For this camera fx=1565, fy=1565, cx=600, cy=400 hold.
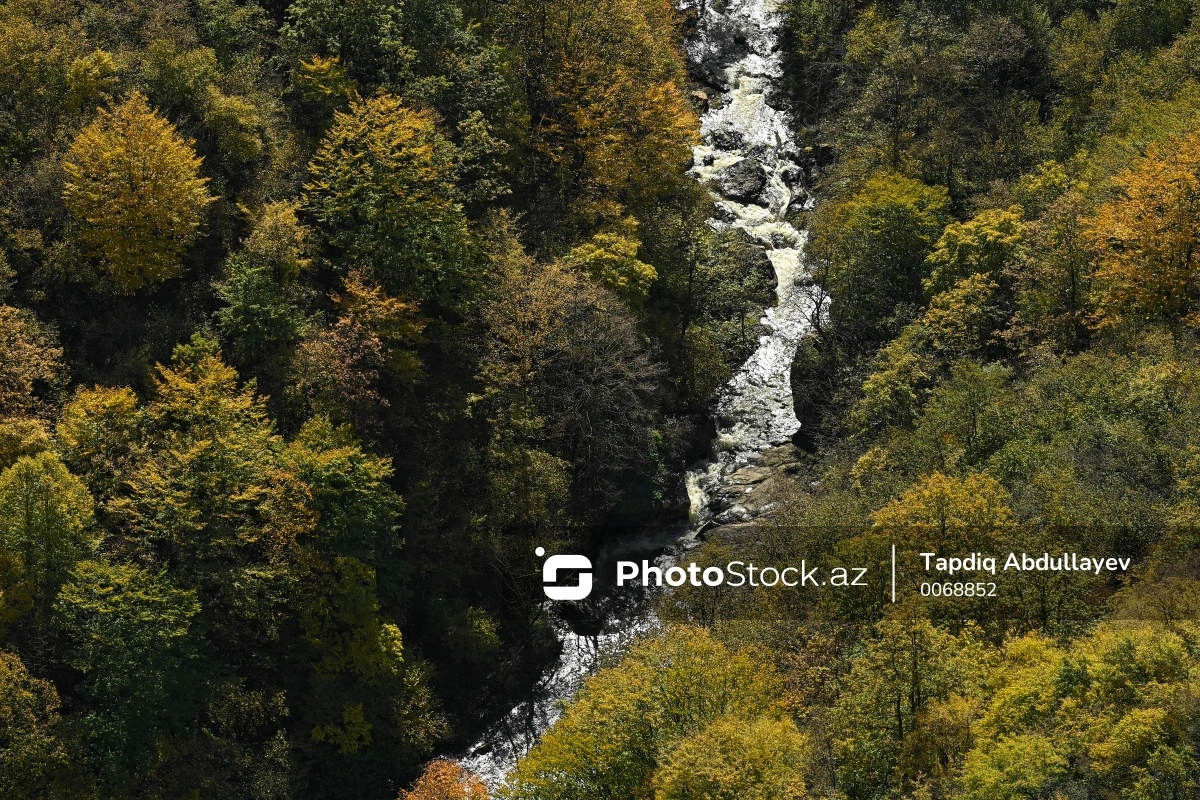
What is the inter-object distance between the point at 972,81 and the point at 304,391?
48.3 metres

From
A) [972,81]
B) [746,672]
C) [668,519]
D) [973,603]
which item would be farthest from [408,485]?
[972,81]

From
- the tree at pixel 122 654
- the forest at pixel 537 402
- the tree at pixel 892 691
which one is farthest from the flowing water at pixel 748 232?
A: the tree at pixel 892 691

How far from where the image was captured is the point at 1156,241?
253ft

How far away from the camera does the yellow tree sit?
76.7 m

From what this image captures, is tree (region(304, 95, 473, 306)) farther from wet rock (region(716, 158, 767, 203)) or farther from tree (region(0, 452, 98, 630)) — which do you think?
wet rock (region(716, 158, 767, 203))

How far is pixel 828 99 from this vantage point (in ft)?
361

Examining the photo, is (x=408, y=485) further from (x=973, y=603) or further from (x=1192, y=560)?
(x=1192, y=560)

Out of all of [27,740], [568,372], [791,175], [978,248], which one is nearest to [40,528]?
[27,740]

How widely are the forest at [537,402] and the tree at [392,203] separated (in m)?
0.22

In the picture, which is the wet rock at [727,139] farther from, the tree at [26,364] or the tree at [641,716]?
the tree at [641,716]

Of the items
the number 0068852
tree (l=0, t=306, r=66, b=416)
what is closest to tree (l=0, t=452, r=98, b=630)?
tree (l=0, t=306, r=66, b=416)

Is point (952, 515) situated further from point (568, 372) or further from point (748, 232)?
point (748, 232)

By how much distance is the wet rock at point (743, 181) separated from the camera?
104 metres

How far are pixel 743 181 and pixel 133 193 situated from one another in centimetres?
4334
